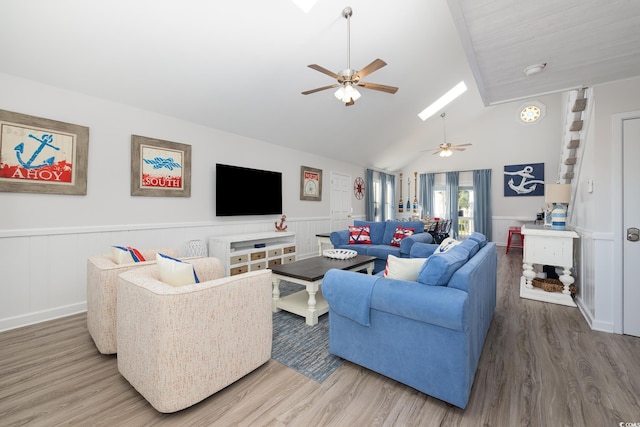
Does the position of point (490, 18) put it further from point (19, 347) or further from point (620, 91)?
point (19, 347)

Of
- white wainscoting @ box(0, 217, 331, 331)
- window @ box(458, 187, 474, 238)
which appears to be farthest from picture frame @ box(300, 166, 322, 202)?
window @ box(458, 187, 474, 238)

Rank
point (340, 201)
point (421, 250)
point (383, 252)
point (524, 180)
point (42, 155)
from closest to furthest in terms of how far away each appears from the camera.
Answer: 1. point (42, 155)
2. point (421, 250)
3. point (383, 252)
4. point (340, 201)
5. point (524, 180)

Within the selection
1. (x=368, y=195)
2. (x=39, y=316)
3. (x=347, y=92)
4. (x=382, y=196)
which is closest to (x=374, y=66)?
(x=347, y=92)

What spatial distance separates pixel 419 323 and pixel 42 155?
3.80 metres

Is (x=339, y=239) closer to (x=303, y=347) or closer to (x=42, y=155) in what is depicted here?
(x=303, y=347)

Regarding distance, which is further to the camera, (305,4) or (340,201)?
(340,201)

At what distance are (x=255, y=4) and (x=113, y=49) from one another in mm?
1473

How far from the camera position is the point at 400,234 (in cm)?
474

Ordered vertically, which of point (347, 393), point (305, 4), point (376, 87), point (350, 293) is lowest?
point (347, 393)

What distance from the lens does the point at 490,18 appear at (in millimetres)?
1700

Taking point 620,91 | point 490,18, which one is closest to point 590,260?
point 620,91

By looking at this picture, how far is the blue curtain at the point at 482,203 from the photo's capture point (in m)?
8.04

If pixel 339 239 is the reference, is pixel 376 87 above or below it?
above

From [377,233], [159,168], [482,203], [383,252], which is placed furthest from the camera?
[482,203]
